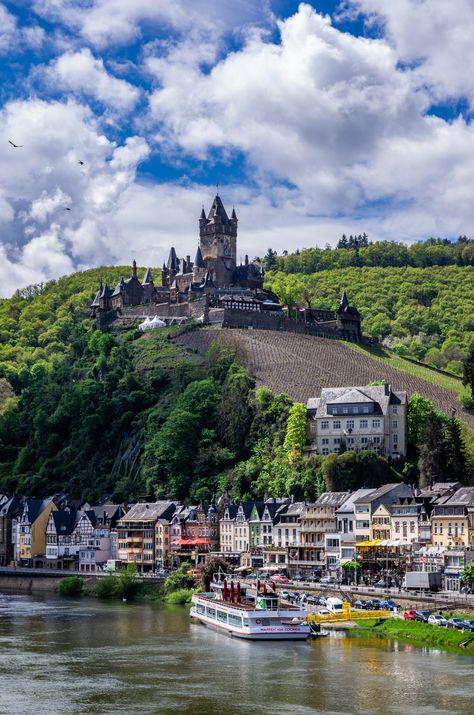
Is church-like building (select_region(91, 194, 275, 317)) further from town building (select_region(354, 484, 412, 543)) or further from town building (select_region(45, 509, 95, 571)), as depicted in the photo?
town building (select_region(354, 484, 412, 543))

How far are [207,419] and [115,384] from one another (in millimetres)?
21991

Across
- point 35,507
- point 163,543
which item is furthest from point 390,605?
point 35,507

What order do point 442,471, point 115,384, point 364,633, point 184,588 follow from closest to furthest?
point 364,633 → point 184,588 → point 442,471 → point 115,384

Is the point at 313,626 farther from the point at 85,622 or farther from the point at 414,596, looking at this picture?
the point at 85,622

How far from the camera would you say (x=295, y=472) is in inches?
4717

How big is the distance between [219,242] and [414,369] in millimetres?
48826

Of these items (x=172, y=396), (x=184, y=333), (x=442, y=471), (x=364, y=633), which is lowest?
(x=364, y=633)

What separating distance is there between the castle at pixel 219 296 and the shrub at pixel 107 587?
64621mm

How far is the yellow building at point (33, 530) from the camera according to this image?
→ 132875 millimetres

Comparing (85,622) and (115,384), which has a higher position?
(115,384)

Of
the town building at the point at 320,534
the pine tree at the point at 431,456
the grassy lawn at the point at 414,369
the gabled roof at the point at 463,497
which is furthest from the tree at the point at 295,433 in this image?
the gabled roof at the point at 463,497

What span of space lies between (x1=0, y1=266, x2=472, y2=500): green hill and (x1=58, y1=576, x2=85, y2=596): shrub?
59.6 feet

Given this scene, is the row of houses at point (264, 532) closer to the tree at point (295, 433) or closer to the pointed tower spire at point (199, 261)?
the tree at point (295, 433)

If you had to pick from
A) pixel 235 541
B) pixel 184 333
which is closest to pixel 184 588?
pixel 235 541
